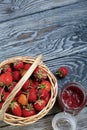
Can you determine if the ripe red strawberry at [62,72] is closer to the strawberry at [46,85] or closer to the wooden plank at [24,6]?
the strawberry at [46,85]

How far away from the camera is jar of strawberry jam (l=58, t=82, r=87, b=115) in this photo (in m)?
1.26

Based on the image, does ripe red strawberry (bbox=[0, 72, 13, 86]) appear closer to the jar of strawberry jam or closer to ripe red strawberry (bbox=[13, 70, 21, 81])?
ripe red strawberry (bbox=[13, 70, 21, 81])

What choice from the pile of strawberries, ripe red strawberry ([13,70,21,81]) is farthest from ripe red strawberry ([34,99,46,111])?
ripe red strawberry ([13,70,21,81])

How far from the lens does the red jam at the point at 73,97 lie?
4.13ft

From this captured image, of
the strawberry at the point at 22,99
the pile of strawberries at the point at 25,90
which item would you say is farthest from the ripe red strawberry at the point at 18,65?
the strawberry at the point at 22,99

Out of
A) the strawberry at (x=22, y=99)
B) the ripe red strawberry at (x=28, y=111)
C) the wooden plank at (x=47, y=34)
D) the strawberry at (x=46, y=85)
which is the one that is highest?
the wooden plank at (x=47, y=34)

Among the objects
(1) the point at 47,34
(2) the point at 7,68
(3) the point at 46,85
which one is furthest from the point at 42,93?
(1) the point at 47,34

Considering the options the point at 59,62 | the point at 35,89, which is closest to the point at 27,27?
the point at 59,62

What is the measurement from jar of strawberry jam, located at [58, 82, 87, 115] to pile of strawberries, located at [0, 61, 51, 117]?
62 millimetres

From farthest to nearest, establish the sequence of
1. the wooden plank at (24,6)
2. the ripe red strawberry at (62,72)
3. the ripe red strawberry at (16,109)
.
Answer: the wooden plank at (24,6)
the ripe red strawberry at (62,72)
the ripe red strawberry at (16,109)

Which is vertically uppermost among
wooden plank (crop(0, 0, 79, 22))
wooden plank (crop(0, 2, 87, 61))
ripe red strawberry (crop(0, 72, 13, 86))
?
wooden plank (crop(0, 0, 79, 22))

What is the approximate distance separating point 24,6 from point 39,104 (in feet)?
1.52

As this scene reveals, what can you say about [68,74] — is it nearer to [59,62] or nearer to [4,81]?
[59,62]

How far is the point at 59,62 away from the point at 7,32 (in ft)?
0.78
